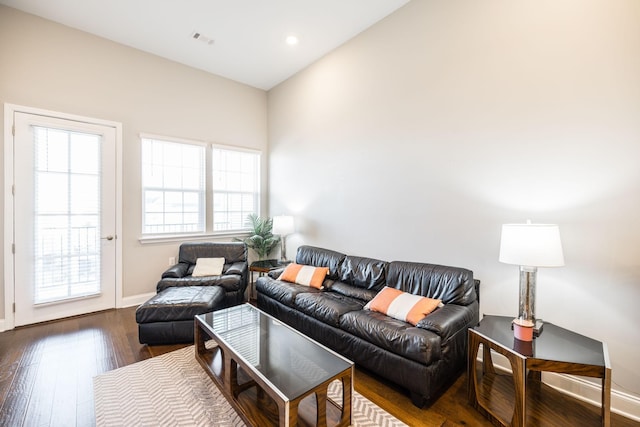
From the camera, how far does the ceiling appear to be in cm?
296

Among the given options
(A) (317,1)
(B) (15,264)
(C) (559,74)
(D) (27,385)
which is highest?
(A) (317,1)

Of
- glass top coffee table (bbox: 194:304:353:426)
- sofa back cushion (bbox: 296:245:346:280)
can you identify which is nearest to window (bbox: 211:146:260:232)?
sofa back cushion (bbox: 296:245:346:280)

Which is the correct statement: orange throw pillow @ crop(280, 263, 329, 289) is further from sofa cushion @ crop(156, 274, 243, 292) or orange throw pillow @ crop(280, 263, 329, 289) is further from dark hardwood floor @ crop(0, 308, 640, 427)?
dark hardwood floor @ crop(0, 308, 640, 427)

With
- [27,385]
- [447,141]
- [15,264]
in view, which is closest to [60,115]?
[15,264]

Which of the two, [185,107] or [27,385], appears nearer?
[27,385]

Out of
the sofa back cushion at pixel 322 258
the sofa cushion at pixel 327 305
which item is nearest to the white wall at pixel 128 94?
the sofa back cushion at pixel 322 258

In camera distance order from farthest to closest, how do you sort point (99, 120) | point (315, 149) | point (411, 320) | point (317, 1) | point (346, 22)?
point (315, 149) < point (99, 120) < point (346, 22) < point (317, 1) < point (411, 320)

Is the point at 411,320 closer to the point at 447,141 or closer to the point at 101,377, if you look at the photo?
the point at 447,141

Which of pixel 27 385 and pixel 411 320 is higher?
pixel 411 320

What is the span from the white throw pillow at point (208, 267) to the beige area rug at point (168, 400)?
4.68ft

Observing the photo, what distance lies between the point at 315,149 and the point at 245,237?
2008 mm

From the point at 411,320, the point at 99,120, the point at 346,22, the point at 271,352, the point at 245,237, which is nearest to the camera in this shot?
the point at 271,352

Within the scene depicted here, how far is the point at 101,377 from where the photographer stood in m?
2.18

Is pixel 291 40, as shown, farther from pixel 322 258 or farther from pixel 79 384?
pixel 79 384
